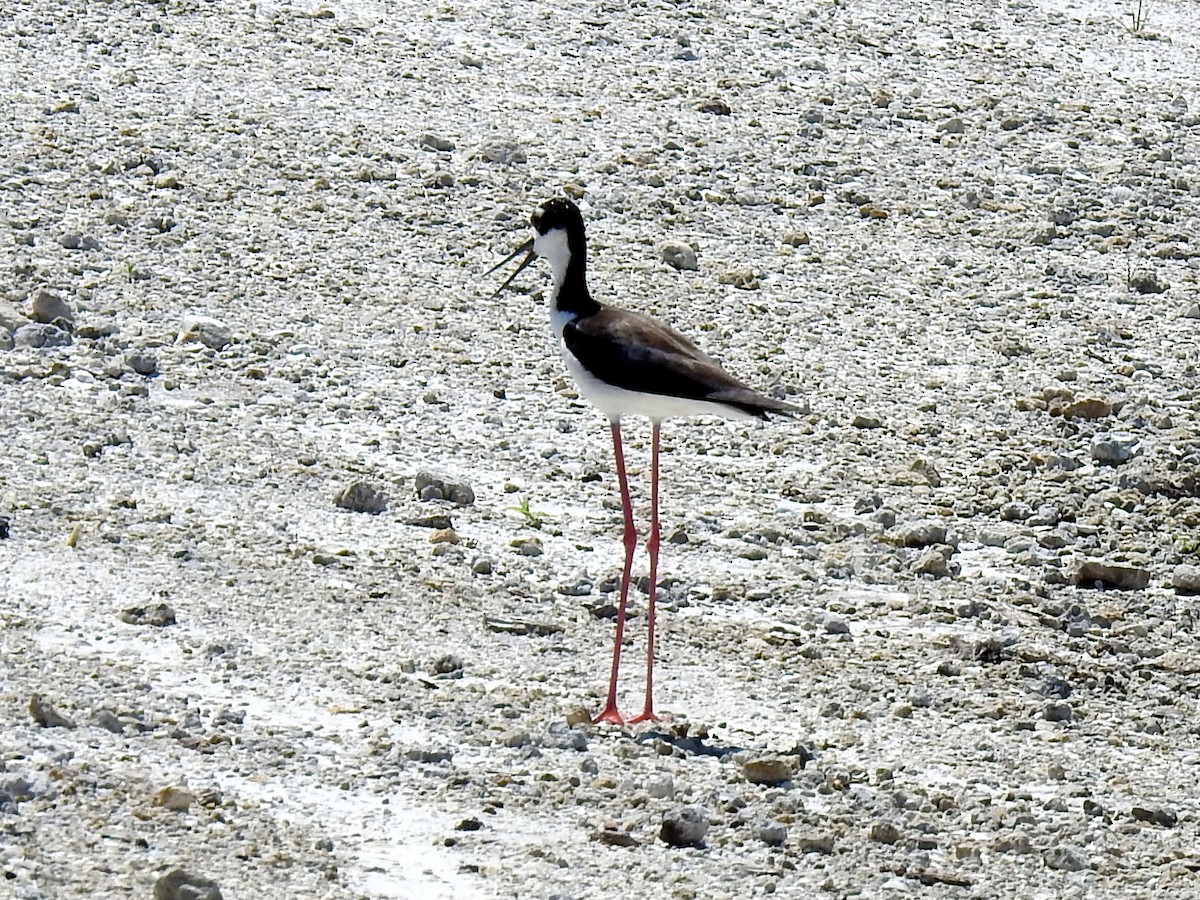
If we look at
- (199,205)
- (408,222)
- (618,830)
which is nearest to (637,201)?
(408,222)

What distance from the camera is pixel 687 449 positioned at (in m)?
7.73

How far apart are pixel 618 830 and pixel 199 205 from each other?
5.23m

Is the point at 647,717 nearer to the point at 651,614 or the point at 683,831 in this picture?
the point at 651,614

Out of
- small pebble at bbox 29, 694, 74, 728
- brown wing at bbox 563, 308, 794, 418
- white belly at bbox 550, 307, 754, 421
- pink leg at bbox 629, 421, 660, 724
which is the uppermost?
brown wing at bbox 563, 308, 794, 418

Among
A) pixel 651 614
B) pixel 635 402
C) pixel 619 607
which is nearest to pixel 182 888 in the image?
pixel 651 614

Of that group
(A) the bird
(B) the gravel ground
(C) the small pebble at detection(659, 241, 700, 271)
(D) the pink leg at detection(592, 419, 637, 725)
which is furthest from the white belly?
(C) the small pebble at detection(659, 241, 700, 271)

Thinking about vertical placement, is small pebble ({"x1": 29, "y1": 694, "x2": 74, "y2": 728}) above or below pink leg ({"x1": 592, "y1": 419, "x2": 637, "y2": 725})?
below

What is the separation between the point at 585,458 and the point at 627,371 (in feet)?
5.28

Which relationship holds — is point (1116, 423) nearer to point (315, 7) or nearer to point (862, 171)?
point (862, 171)

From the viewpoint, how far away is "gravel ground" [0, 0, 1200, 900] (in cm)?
516

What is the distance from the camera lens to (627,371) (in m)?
5.97

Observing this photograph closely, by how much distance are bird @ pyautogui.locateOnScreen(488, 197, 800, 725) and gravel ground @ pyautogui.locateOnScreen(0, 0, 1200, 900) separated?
0.87 ft

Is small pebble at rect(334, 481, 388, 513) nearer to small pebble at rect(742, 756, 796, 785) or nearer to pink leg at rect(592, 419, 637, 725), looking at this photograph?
pink leg at rect(592, 419, 637, 725)

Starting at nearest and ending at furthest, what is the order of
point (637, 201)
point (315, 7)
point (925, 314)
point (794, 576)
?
point (794, 576) → point (925, 314) → point (637, 201) → point (315, 7)
